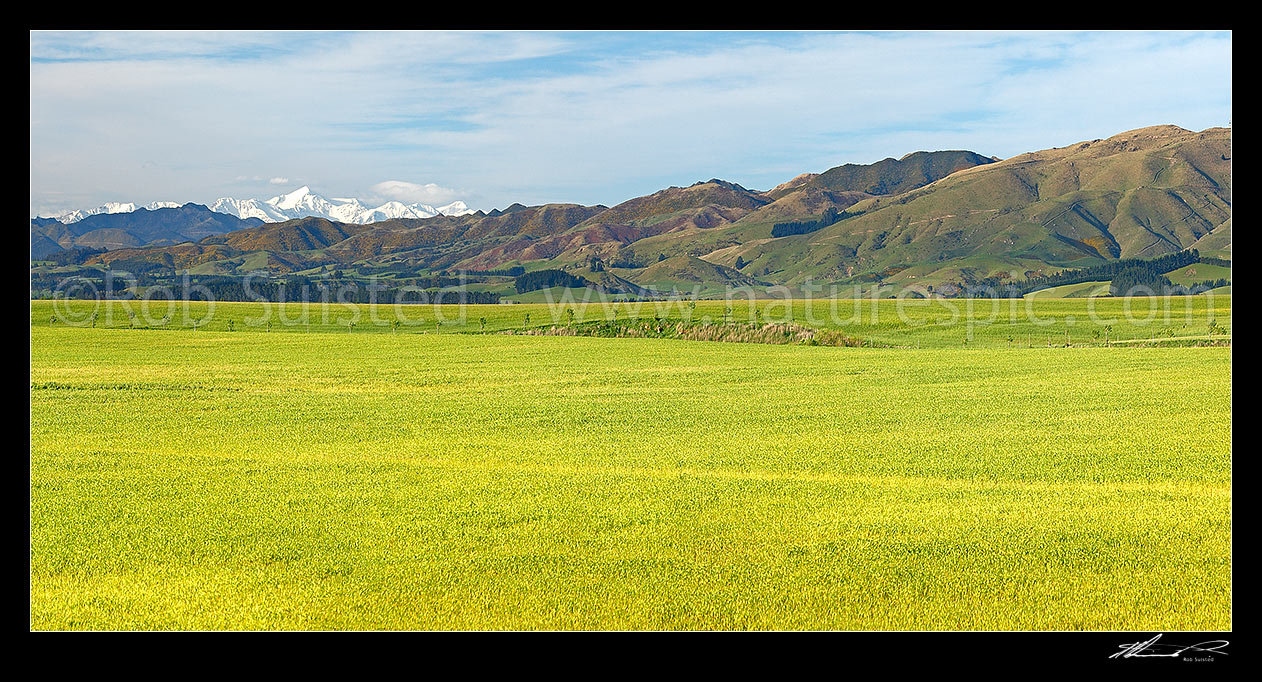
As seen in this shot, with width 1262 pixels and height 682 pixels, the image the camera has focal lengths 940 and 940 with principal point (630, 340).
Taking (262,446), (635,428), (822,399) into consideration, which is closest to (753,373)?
(822,399)

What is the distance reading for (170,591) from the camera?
28.6ft

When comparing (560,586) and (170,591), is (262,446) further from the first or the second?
(560,586)

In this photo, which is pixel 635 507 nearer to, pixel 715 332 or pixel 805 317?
pixel 715 332

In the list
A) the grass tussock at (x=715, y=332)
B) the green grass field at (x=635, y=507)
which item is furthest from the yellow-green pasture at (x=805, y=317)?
the green grass field at (x=635, y=507)
